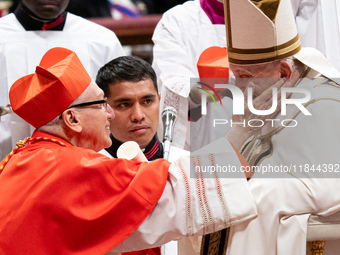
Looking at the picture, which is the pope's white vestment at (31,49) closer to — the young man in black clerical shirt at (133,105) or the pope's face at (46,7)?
the pope's face at (46,7)

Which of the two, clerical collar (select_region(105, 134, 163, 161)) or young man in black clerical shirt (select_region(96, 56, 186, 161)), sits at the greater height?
young man in black clerical shirt (select_region(96, 56, 186, 161))

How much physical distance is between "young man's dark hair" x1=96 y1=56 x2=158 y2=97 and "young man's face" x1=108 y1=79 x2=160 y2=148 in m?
0.04

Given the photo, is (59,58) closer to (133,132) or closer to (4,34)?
(133,132)

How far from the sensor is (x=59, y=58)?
2.71 metres

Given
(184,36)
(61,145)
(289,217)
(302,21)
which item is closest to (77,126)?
(61,145)

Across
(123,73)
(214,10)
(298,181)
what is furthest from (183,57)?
(298,181)

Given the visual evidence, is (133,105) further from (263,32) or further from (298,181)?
(298,181)

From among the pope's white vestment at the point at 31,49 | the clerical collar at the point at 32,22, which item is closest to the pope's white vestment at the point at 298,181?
the pope's white vestment at the point at 31,49

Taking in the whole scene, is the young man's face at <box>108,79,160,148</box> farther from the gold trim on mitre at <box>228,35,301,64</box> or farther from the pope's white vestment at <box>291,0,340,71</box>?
the pope's white vestment at <box>291,0,340,71</box>

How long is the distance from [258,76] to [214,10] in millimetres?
1923

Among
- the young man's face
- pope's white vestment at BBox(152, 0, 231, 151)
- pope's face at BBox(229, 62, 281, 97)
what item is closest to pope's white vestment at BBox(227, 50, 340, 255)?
pope's face at BBox(229, 62, 281, 97)

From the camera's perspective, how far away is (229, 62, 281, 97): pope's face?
2500 millimetres

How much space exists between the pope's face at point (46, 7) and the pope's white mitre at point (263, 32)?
195cm

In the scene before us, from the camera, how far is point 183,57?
4.18 metres
